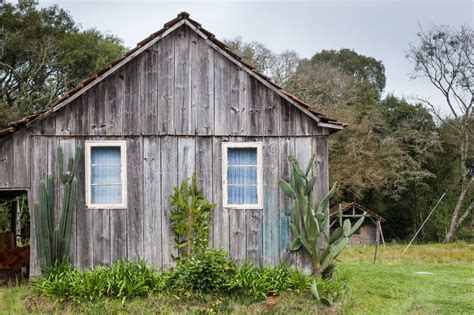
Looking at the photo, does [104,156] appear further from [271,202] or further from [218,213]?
[271,202]

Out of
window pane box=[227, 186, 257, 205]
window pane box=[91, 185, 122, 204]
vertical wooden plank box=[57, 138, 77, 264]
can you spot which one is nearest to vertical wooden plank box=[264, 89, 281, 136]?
window pane box=[227, 186, 257, 205]

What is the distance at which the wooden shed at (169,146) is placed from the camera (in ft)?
44.8

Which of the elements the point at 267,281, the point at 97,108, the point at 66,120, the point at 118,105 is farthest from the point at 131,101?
the point at 267,281

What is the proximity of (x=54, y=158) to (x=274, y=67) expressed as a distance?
31546 mm

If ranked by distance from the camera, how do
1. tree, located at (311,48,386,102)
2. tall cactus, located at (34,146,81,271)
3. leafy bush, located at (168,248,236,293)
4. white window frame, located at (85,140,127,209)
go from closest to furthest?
leafy bush, located at (168,248,236,293) < tall cactus, located at (34,146,81,271) < white window frame, located at (85,140,127,209) < tree, located at (311,48,386,102)

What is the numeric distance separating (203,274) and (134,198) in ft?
7.96

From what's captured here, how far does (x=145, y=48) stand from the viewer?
13.7m

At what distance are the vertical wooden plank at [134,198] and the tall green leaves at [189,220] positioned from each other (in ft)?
2.46

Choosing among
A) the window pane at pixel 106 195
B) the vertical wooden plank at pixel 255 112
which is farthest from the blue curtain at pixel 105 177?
the vertical wooden plank at pixel 255 112

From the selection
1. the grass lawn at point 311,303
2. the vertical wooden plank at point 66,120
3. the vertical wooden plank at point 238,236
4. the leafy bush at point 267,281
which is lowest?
the grass lawn at point 311,303

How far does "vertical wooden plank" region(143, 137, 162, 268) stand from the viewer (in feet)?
44.7

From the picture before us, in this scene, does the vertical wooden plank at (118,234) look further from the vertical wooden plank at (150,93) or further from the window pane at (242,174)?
the window pane at (242,174)

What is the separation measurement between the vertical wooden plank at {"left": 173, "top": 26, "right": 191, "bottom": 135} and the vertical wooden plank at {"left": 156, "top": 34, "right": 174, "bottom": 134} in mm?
88

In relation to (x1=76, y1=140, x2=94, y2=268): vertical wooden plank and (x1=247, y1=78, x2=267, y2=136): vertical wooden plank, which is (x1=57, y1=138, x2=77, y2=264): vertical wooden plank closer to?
(x1=76, y1=140, x2=94, y2=268): vertical wooden plank
